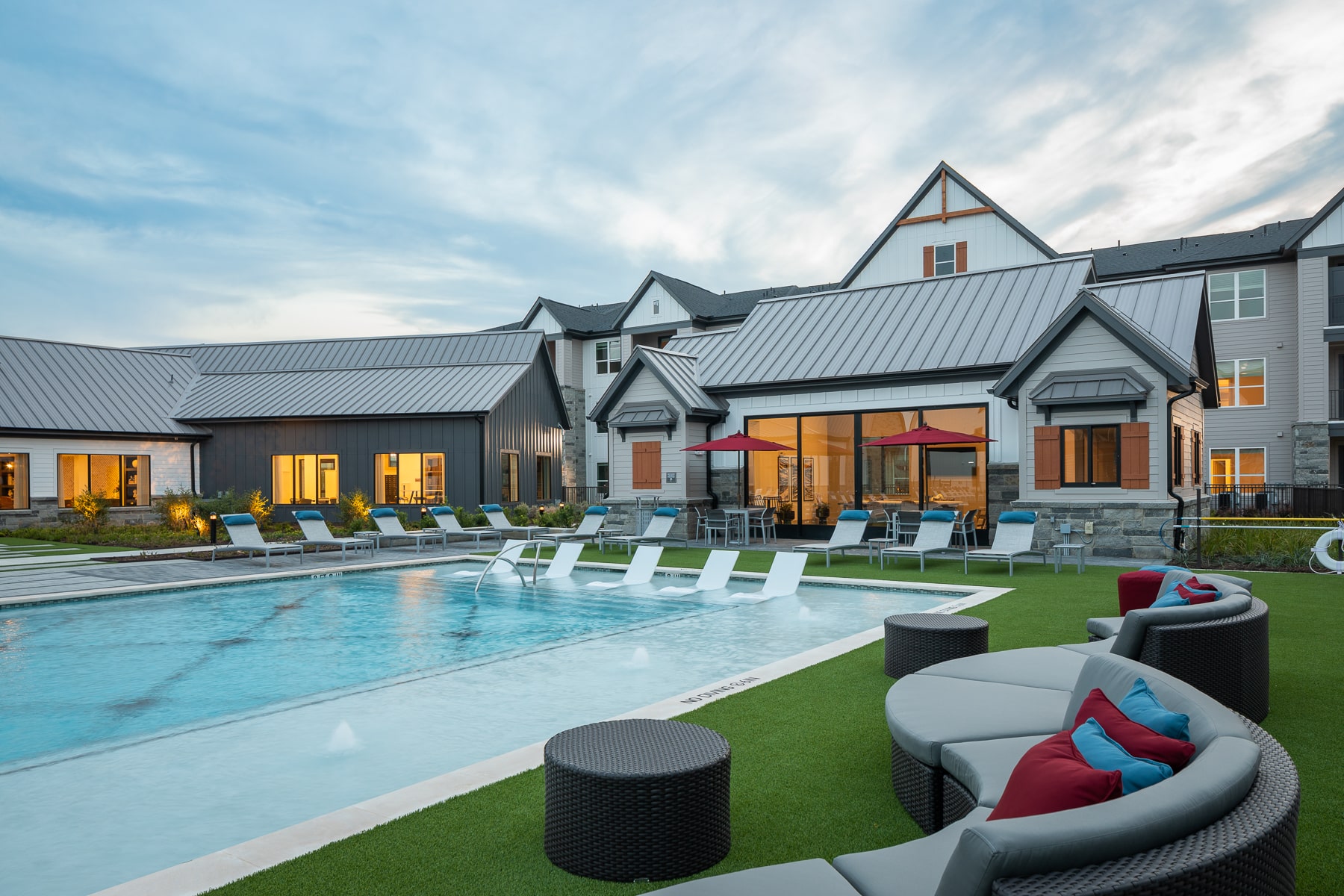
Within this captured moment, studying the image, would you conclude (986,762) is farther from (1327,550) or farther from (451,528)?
(451,528)

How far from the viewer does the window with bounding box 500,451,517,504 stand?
2436 centimetres

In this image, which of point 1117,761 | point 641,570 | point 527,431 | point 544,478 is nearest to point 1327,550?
point 641,570

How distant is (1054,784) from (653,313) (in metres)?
30.4

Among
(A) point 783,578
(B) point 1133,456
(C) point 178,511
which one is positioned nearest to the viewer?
(A) point 783,578

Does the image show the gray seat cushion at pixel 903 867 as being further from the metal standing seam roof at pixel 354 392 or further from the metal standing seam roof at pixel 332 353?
the metal standing seam roof at pixel 332 353

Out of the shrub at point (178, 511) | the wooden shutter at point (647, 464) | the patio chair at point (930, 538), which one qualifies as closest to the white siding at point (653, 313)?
the wooden shutter at point (647, 464)

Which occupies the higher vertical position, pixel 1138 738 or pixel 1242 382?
pixel 1242 382

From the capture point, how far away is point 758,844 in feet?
11.4

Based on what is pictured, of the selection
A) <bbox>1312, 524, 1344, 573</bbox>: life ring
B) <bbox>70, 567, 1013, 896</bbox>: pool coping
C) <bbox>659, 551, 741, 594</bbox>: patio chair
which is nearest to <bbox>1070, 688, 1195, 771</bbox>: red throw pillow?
<bbox>70, 567, 1013, 896</bbox>: pool coping

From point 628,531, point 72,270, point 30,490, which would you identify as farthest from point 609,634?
point 72,270

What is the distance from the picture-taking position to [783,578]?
456 inches

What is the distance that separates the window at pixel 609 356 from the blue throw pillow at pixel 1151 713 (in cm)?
3076

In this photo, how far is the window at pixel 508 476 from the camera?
2436 cm

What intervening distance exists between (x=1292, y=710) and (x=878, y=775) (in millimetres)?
2906
